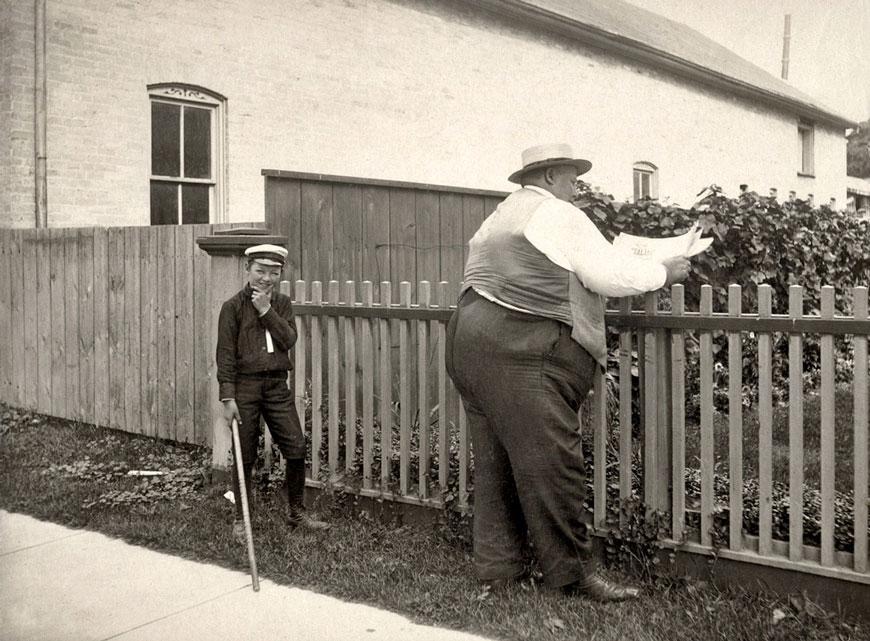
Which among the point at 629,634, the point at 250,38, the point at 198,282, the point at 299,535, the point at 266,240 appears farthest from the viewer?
the point at 250,38

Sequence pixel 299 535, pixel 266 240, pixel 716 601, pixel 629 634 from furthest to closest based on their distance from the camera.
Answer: pixel 266 240 < pixel 299 535 < pixel 716 601 < pixel 629 634

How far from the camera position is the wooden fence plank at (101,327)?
7492mm

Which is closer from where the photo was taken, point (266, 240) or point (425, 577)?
point (425, 577)

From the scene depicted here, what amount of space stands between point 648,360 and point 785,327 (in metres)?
0.65

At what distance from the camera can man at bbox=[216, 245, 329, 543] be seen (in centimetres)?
482

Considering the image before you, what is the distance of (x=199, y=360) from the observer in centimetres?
669

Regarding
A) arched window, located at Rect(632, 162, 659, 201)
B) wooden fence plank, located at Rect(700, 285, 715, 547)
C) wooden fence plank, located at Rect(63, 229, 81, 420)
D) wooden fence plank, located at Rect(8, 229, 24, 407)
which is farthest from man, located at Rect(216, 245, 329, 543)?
arched window, located at Rect(632, 162, 659, 201)

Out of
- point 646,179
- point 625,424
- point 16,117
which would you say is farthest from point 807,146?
point 625,424

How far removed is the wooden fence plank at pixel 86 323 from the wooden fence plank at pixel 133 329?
0.50 m

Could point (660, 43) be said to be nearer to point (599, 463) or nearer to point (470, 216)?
point (470, 216)

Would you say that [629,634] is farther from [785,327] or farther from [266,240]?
[266,240]

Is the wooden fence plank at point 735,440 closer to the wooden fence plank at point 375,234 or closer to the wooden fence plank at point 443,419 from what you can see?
the wooden fence plank at point 443,419

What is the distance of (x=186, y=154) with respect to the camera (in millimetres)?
9938

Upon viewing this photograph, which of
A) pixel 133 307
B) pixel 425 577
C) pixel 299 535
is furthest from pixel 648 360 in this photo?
pixel 133 307
